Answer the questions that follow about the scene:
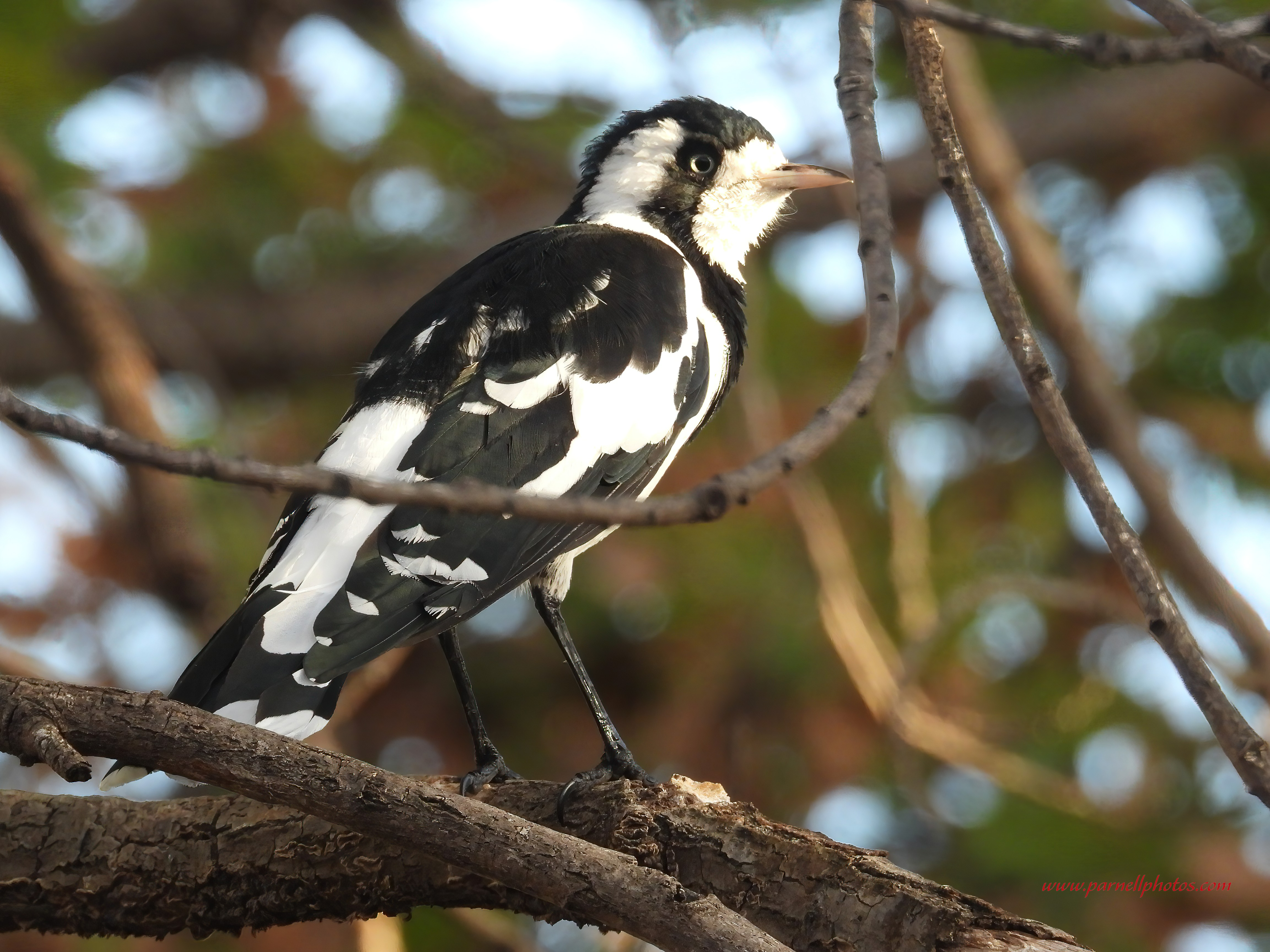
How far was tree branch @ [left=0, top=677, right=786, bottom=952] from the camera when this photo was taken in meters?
1.78

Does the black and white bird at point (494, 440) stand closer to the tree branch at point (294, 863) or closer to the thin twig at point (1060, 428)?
the tree branch at point (294, 863)

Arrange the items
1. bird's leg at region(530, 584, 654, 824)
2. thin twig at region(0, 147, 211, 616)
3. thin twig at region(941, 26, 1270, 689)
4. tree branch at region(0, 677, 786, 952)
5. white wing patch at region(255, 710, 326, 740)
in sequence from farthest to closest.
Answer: thin twig at region(0, 147, 211, 616), thin twig at region(941, 26, 1270, 689), bird's leg at region(530, 584, 654, 824), white wing patch at region(255, 710, 326, 740), tree branch at region(0, 677, 786, 952)

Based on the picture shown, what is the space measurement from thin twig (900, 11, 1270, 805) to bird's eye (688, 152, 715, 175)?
1.50 m

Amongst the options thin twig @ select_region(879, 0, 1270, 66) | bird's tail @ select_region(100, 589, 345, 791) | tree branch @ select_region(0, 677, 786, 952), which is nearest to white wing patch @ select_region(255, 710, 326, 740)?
bird's tail @ select_region(100, 589, 345, 791)

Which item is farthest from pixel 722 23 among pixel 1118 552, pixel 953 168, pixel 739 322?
pixel 1118 552

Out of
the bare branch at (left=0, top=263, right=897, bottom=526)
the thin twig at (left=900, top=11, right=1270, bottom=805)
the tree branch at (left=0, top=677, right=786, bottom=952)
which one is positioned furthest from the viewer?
the tree branch at (left=0, top=677, right=786, bottom=952)

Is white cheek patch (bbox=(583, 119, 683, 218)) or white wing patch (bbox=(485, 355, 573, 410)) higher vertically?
white cheek patch (bbox=(583, 119, 683, 218))

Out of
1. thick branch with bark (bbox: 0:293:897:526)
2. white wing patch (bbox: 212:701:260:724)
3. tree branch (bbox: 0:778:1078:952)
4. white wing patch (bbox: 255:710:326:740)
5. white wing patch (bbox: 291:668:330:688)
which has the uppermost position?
white wing patch (bbox: 291:668:330:688)

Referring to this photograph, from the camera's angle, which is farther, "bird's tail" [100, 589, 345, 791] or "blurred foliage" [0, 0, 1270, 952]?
"blurred foliage" [0, 0, 1270, 952]

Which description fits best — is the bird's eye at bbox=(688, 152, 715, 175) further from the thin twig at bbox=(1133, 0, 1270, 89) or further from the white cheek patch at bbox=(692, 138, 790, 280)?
the thin twig at bbox=(1133, 0, 1270, 89)

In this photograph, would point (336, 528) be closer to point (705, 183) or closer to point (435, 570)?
point (435, 570)

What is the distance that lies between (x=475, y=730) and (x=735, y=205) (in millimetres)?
1377

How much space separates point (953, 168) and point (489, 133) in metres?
2.93

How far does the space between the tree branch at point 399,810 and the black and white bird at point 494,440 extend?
156 mm
